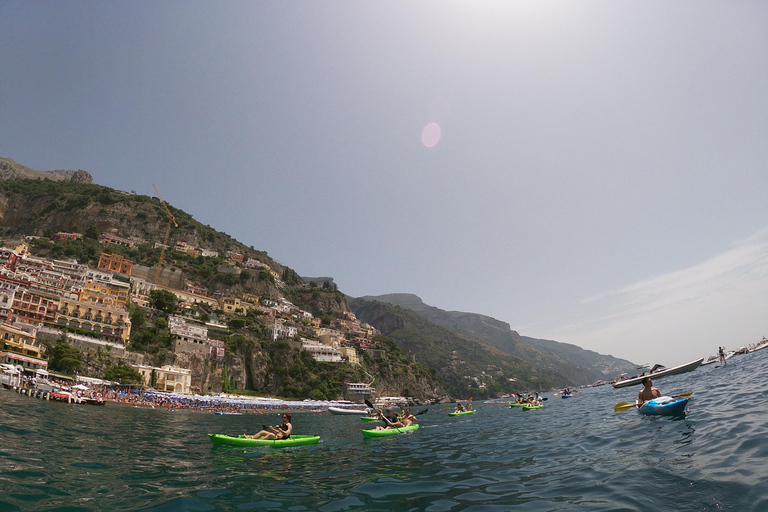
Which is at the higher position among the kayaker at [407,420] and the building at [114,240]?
the building at [114,240]

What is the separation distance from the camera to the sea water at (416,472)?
6.46m

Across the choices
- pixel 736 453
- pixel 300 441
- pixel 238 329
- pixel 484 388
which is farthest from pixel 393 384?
pixel 736 453

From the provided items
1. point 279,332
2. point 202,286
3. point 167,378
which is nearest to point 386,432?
point 167,378

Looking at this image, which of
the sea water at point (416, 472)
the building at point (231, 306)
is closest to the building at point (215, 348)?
the building at point (231, 306)

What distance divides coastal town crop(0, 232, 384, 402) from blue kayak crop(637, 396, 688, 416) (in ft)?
143

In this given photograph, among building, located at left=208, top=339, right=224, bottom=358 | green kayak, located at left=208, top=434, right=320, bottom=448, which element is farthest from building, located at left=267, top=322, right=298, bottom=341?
green kayak, located at left=208, top=434, right=320, bottom=448

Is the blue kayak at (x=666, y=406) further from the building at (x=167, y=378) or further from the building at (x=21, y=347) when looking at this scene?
the building at (x=167, y=378)

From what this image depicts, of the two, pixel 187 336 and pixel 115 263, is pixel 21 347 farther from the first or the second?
pixel 115 263

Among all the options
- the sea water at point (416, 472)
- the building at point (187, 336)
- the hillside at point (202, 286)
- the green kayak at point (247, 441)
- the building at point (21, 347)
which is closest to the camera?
the sea water at point (416, 472)

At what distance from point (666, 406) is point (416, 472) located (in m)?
11.1

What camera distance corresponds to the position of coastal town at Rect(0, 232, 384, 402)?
44.6 m

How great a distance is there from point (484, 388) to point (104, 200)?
177 metres

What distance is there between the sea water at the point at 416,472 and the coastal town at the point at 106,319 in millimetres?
31381

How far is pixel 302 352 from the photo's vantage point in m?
88.9
